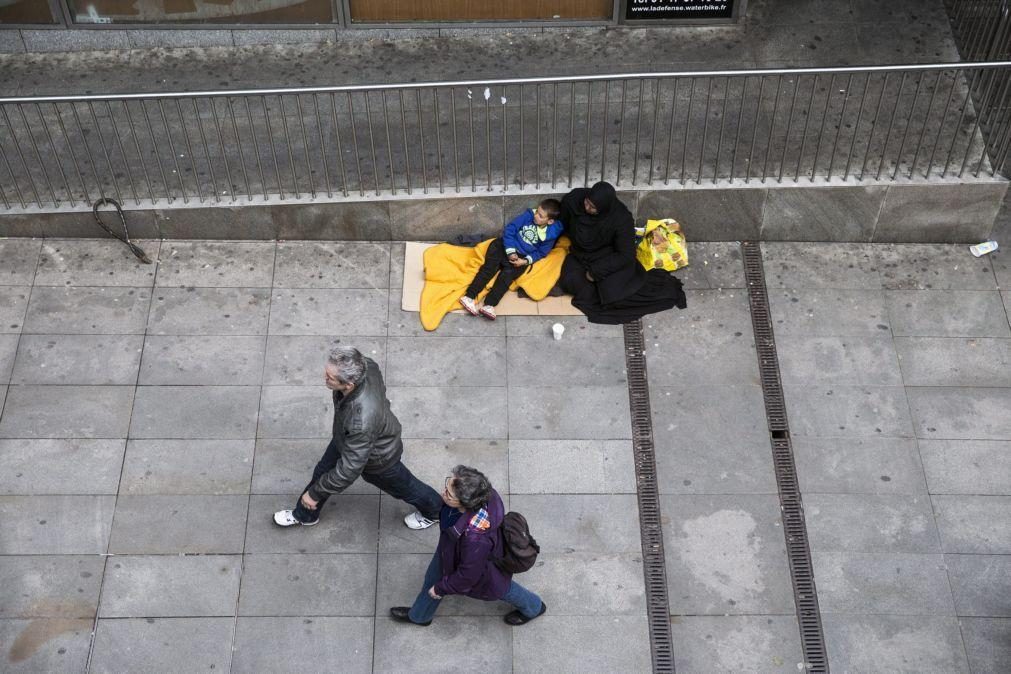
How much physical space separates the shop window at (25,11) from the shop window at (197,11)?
0.22 metres

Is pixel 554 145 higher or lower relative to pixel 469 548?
higher

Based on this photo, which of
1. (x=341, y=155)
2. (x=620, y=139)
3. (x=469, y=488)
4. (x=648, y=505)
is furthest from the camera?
(x=620, y=139)

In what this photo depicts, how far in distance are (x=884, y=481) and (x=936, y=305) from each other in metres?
1.70

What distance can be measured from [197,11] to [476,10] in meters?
2.38

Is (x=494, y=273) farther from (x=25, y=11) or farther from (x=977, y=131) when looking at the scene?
(x=25, y=11)

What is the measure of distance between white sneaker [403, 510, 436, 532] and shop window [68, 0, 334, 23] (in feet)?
15.7

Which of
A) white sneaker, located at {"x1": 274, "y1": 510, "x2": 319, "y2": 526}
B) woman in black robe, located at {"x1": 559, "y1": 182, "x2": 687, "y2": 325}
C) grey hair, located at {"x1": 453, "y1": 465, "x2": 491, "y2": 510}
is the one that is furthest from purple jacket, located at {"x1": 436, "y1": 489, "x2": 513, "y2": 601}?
woman in black robe, located at {"x1": 559, "y1": 182, "x2": 687, "y2": 325}

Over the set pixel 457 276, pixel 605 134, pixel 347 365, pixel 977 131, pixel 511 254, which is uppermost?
pixel 347 365

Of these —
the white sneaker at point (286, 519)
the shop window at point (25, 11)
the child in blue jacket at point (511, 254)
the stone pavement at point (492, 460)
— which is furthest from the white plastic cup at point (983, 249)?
the shop window at point (25, 11)

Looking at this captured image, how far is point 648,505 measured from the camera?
7.61 meters

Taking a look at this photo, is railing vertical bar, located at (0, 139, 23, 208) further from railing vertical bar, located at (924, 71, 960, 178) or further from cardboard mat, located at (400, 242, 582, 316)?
railing vertical bar, located at (924, 71, 960, 178)

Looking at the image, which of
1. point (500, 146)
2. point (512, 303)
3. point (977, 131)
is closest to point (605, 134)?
point (500, 146)

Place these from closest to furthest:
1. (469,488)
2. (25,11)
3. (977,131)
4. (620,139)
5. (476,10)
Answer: (469,488)
(620,139)
(977,131)
(25,11)
(476,10)

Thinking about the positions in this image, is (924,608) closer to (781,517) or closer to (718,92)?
(781,517)
